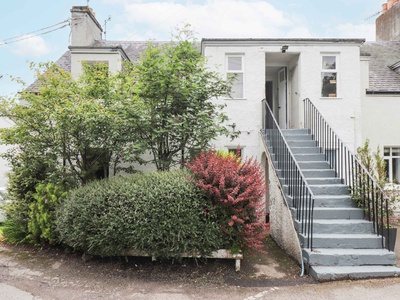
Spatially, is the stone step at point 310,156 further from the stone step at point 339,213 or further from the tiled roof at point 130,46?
the tiled roof at point 130,46

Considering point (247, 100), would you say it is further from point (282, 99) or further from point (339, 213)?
point (339, 213)

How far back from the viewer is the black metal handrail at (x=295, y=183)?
597cm

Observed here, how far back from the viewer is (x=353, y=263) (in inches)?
222

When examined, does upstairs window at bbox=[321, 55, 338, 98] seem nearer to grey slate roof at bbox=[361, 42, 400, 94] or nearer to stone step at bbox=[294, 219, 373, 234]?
grey slate roof at bbox=[361, 42, 400, 94]

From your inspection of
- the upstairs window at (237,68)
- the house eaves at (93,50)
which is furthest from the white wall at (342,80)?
the house eaves at (93,50)

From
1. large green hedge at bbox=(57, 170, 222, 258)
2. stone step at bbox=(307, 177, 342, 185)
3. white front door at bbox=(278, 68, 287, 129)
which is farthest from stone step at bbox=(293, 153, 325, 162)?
large green hedge at bbox=(57, 170, 222, 258)

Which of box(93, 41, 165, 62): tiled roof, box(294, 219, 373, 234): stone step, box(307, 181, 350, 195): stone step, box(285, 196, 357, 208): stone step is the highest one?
box(93, 41, 165, 62): tiled roof

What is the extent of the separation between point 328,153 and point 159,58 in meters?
5.71

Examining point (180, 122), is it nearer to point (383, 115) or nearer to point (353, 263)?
point (353, 263)

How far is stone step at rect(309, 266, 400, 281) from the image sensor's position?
208 inches

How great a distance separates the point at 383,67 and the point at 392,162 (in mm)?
4935

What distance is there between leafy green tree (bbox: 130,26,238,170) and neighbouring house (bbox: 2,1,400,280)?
1.76 m

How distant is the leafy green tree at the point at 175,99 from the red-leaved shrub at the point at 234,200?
192 cm

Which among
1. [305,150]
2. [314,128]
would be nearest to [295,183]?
[305,150]
